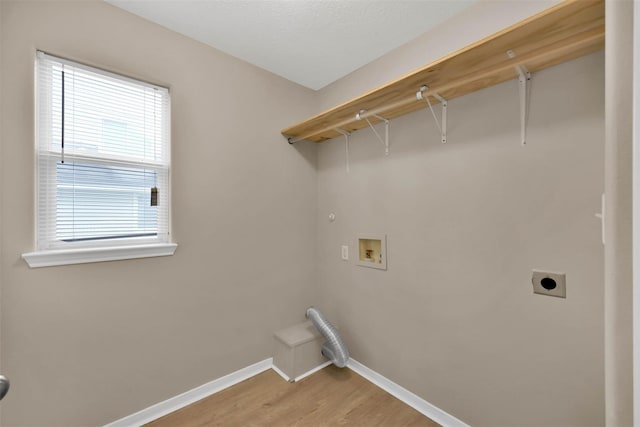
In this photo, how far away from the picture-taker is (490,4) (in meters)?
1.48

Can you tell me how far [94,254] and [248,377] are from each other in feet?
4.67

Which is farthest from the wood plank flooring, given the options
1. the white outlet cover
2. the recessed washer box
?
the white outlet cover

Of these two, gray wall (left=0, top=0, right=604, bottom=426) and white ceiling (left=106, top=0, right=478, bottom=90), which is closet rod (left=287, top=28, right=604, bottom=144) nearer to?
gray wall (left=0, top=0, right=604, bottom=426)

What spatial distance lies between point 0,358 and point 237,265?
124 centimetres

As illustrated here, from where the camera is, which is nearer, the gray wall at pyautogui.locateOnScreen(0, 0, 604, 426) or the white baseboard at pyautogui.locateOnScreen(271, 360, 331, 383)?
the gray wall at pyautogui.locateOnScreen(0, 0, 604, 426)

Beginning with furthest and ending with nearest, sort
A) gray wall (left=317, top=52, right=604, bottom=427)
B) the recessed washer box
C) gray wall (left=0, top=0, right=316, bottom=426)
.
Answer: the recessed washer box → gray wall (left=0, top=0, right=316, bottom=426) → gray wall (left=317, top=52, right=604, bottom=427)

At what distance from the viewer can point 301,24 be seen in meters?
1.72

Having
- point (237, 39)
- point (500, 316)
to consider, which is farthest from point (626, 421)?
point (237, 39)

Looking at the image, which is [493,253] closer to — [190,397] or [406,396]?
[406,396]

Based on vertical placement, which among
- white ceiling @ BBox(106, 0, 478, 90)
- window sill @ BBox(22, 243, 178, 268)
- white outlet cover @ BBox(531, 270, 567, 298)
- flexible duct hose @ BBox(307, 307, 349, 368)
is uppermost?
white ceiling @ BBox(106, 0, 478, 90)

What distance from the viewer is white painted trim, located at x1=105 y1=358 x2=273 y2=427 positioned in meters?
1.62

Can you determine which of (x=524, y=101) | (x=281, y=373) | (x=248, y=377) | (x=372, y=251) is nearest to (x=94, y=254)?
(x=248, y=377)

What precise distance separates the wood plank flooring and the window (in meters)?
1.11

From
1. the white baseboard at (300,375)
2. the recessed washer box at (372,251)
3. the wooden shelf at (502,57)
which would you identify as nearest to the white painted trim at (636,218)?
the wooden shelf at (502,57)
